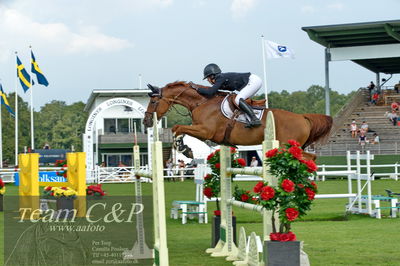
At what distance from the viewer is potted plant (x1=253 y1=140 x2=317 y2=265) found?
7164 millimetres

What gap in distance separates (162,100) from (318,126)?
7.34 feet

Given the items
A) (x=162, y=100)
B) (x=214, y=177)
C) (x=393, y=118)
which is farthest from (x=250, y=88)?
(x=393, y=118)

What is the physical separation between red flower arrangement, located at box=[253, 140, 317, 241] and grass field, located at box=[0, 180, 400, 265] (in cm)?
164

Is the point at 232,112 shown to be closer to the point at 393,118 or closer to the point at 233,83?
the point at 233,83

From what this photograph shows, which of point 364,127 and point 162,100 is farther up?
point 364,127

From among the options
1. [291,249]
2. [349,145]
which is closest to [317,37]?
[349,145]

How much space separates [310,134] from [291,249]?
367 centimetres

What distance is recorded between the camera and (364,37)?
37.2 m

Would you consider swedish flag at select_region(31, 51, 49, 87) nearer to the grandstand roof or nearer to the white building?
the white building

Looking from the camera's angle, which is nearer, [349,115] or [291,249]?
[291,249]

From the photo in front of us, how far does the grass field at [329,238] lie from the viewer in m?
9.16

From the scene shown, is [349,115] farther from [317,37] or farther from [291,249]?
[291,249]

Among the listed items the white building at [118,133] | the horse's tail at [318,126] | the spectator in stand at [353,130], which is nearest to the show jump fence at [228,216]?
the horse's tail at [318,126]

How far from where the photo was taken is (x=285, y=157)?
7.25m
